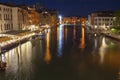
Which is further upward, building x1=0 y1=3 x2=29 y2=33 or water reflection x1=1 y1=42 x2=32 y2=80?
building x1=0 y1=3 x2=29 y2=33

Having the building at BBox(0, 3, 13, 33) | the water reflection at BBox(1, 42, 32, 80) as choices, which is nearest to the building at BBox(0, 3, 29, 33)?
the building at BBox(0, 3, 13, 33)

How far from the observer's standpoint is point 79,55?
31.4 meters

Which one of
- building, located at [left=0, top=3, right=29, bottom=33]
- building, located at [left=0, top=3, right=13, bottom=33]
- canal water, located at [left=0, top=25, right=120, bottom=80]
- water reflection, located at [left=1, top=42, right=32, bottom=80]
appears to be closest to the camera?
canal water, located at [left=0, top=25, right=120, bottom=80]

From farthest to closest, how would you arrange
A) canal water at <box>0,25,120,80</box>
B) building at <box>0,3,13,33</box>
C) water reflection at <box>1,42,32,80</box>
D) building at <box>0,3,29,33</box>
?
building at <box>0,3,29,33</box> → building at <box>0,3,13,33</box> → water reflection at <box>1,42,32,80</box> → canal water at <box>0,25,120,80</box>

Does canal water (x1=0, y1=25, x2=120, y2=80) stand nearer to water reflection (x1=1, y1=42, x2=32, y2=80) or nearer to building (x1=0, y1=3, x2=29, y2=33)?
water reflection (x1=1, y1=42, x2=32, y2=80)

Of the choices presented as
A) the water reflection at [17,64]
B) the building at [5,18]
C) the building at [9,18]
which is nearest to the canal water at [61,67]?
the water reflection at [17,64]

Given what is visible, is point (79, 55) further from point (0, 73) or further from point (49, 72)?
point (0, 73)

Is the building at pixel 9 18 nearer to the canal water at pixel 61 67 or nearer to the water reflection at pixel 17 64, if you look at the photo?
the water reflection at pixel 17 64

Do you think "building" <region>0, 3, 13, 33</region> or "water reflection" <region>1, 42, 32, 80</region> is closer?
"water reflection" <region>1, 42, 32, 80</region>

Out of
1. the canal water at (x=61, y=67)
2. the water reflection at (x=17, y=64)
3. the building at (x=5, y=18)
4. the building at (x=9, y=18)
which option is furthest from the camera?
the building at (x=9, y=18)

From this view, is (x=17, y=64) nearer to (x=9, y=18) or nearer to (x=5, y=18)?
(x=5, y=18)

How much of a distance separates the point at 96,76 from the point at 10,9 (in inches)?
1189

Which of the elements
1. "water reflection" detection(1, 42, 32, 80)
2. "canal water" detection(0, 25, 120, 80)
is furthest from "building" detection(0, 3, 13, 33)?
"canal water" detection(0, 25, 120, 80)

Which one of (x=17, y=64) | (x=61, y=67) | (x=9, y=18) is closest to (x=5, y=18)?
(x=9, y=18)
